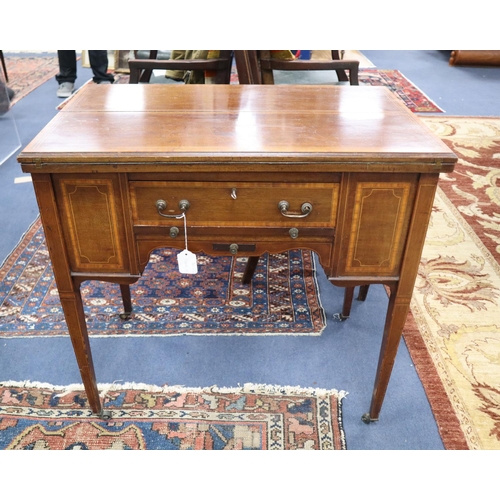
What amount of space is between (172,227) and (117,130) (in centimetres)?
27

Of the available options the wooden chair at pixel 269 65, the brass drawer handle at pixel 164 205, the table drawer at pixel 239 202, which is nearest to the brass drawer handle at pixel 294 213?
the table drawer at pixel 239 202

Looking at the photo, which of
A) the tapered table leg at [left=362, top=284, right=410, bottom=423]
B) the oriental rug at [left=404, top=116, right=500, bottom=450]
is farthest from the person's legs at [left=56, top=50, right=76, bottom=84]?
the tapered table leg at [left=362, top=284, right=410, bottom=423]

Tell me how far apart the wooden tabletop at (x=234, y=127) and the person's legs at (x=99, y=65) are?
120 inches

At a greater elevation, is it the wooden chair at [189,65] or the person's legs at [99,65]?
the wooden chair at [189,65]

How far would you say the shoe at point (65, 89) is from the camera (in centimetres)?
416

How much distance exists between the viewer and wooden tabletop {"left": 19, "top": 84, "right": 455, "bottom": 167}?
3.35ft

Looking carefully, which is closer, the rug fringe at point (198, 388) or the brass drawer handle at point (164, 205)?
the brass drawer handle at point (164, 205)

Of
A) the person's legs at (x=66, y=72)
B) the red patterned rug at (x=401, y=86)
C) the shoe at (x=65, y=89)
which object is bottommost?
the red patterned rug at (x=401, y=86)

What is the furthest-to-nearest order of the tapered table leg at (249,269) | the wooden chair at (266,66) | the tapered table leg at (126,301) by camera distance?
the wooden chair at (266,66)
the tapered table leg at (249,269)
the tapered table leg at (126,301)

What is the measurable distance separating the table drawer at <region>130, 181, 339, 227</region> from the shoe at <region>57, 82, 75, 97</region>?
357 cm

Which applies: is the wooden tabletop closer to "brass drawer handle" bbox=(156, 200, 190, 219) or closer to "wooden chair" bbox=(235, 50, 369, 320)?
"brass drawer handle" bbox=(156, 200, 190, 219)

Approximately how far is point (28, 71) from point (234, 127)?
15.1ft

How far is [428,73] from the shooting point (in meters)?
5.25

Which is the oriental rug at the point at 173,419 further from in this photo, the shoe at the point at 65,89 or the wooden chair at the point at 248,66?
the shoe at the point at 65,89
